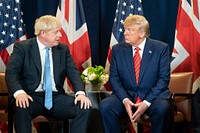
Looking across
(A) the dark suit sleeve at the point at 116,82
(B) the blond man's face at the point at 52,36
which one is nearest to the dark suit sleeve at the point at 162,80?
(A) the dark suit sleeve at the point at 116,82

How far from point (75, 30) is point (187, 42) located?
56.5 inches

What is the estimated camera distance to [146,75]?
432 cm

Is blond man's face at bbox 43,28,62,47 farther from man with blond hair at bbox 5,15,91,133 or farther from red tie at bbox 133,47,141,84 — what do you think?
red tie at bbox 133,47,141,84

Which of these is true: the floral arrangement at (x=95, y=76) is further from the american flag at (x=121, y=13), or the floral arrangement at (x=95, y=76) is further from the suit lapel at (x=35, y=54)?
the suit lapel at (x=35, y=54)

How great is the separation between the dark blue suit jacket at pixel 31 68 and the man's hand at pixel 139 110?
0.56 metres

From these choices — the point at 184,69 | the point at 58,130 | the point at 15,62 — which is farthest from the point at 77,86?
the point at 184,69

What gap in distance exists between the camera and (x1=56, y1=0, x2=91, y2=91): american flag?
553 cm

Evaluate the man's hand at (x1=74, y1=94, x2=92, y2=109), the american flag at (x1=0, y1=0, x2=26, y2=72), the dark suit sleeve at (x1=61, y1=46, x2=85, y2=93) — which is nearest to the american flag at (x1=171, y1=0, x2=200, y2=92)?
the dark suit sleeve at (x1=61, y1=46, x2=85, y2=93)

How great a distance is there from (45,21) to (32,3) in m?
1.83

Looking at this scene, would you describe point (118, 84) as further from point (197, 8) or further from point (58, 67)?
point (197, 8)

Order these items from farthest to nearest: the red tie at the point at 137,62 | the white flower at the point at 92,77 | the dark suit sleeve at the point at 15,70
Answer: the white flower at the point at 92,77, the red tie at the point at 137,62, the dark suit sleeve at the point at 15,70

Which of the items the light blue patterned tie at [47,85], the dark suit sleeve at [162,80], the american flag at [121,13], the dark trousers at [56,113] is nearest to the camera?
the dark trousers at [56,113]

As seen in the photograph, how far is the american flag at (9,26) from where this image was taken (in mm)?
5320

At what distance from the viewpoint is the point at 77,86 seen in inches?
165
